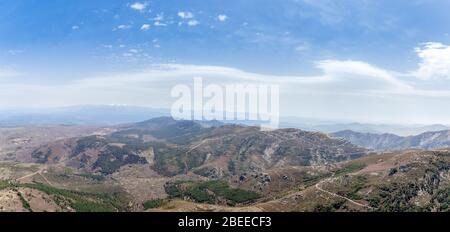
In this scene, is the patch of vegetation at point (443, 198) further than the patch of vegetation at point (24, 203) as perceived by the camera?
No

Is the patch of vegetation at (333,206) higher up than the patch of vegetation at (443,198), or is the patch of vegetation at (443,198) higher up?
the patch of vegetation at (443,198)

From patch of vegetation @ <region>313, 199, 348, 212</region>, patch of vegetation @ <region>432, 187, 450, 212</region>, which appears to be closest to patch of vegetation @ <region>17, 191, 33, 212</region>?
patch of vegetation @ <region>313, 199, 348, 212</region>

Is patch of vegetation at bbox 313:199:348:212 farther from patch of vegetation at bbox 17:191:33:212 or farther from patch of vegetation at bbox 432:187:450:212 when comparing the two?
patch of vegetation at bbox 17:191:33:212

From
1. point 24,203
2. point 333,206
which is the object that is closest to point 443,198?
point 333,206

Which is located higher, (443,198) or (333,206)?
(443,198)

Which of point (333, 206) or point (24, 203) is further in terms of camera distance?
point (24, 203)

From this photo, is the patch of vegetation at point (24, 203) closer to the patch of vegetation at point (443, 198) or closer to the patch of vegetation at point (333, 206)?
the patch of vegetation at point (333, 206)

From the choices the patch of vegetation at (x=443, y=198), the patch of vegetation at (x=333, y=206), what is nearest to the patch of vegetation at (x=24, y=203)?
the patch of vegetation at (x=333, y=206)

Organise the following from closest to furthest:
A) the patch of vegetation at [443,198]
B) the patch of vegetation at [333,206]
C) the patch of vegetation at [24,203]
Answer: the patch of vegetation at [333,206] < the patch of vegetation at [443,198] < the patch of vegetation at [24,203]

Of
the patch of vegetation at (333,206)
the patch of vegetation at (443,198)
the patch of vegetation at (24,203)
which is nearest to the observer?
the patch of vegetation at (333,206)

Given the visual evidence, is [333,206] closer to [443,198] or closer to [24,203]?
[443,198]
